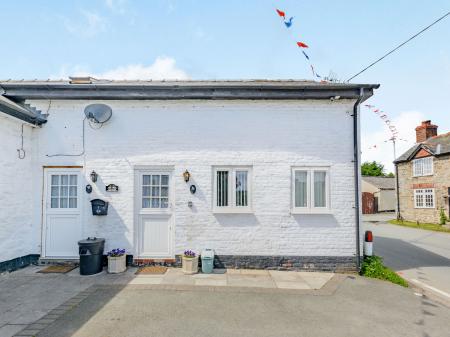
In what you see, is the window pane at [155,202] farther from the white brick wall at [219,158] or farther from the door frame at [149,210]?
the white brick wall at [219,158]

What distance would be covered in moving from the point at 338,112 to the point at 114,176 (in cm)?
622

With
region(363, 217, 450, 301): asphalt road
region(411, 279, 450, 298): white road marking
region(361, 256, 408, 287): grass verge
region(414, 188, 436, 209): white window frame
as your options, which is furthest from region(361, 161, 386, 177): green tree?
region(361, 256, 408, 287): grass verge

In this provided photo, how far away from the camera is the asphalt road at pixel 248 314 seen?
4.30 m

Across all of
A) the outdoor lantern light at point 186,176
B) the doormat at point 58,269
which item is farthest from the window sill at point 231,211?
the doormat at point 58,269

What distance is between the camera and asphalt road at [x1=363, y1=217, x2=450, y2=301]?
7105 mm

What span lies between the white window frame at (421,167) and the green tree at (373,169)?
34170 mm

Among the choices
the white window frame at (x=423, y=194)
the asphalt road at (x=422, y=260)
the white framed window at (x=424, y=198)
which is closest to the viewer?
the asphalt road at (x=422, y=260)

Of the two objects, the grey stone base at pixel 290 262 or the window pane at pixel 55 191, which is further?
the window pane at pixel 55 191

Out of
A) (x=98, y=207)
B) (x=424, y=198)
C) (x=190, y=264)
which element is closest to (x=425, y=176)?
(x=424, y=198)

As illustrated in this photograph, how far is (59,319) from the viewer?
455cm

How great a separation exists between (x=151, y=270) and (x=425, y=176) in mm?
23918

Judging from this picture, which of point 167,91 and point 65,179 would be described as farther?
point 65,179

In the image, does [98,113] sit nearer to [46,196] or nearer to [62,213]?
[46,196]

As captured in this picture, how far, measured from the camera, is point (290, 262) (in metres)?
7.33
